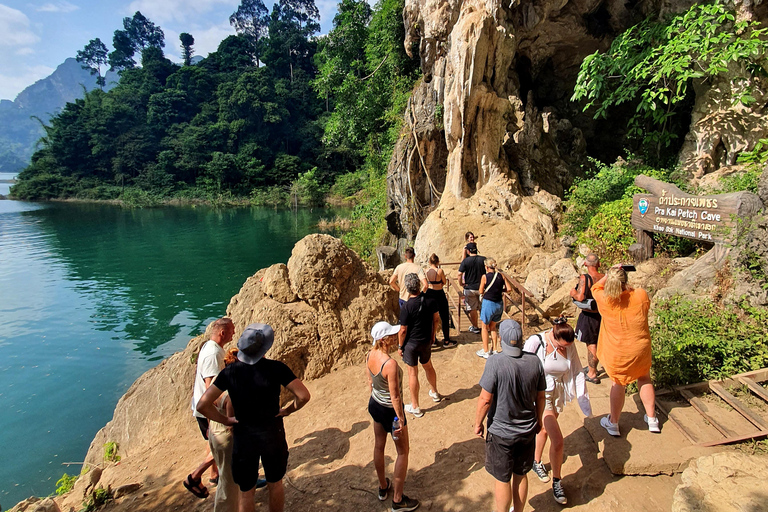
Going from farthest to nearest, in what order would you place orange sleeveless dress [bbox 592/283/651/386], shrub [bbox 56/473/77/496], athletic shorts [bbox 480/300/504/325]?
athletic shorts [bbox 480/300/504/325], shrub [bbox 56/473/77/496], orange sleeveless dress [bbox 592/283/651/386]

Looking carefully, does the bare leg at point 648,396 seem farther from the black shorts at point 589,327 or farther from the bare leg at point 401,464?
the bare leg at point 401,464

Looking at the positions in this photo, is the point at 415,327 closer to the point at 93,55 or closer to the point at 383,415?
A: the point at 383,415

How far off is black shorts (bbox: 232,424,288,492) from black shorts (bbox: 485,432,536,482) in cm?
153

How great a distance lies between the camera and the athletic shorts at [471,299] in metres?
6.45

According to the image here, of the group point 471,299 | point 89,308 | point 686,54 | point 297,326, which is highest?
point 686,54

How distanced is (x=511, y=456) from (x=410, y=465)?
138cm

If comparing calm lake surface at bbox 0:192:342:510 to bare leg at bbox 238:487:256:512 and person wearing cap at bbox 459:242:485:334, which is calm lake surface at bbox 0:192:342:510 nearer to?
bare leg at bbox 238:487:256:512

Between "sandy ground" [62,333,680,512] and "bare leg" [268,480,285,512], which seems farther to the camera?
"sandy ground" [62,333,680,512]

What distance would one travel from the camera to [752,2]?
26.0 ft

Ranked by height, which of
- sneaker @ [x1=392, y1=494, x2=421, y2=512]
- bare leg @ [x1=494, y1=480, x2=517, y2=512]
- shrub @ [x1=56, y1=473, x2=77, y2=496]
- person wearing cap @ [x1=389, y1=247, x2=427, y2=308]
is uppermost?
person wearing cap @ [x1=389, y1=247, x2=427, y2=308]

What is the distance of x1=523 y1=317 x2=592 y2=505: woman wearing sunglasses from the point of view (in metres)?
3.21

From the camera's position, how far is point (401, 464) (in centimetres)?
327

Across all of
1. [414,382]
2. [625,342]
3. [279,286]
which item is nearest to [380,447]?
[414,382]

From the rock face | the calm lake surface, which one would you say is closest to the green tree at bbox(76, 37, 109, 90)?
the calm lake surface
